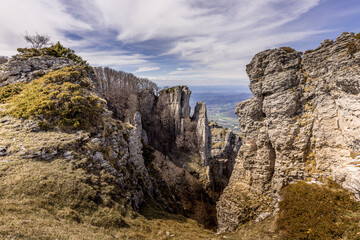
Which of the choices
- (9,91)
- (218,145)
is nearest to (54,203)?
(9,91)

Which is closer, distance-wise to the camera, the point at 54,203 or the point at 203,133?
the point at 54,203

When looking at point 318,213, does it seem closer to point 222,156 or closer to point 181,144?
point 181,144

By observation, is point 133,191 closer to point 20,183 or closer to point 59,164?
point 59,164

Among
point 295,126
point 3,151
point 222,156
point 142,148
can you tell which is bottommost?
point 222,156

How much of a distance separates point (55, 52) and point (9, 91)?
11.5 metres

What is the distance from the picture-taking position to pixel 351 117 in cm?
1190

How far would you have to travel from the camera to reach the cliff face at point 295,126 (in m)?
12.2

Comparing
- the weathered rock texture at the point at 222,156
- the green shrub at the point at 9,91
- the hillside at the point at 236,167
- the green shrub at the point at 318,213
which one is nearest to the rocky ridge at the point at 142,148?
the hillside at the point at 236,167

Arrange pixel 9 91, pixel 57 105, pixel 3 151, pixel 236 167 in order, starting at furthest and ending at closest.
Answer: pixel 9 91 < pixel 236 167 < pixel 57 105 < pixel 3 151

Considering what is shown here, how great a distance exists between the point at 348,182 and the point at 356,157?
77.2 inches

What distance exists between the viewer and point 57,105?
717 inches

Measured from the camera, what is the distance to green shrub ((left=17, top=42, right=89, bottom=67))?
28188 mm

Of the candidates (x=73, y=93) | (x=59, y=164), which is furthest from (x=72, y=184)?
(x=73, y=93)

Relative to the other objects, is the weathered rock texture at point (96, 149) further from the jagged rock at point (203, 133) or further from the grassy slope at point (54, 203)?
the jagged rock at point (203, 133)
